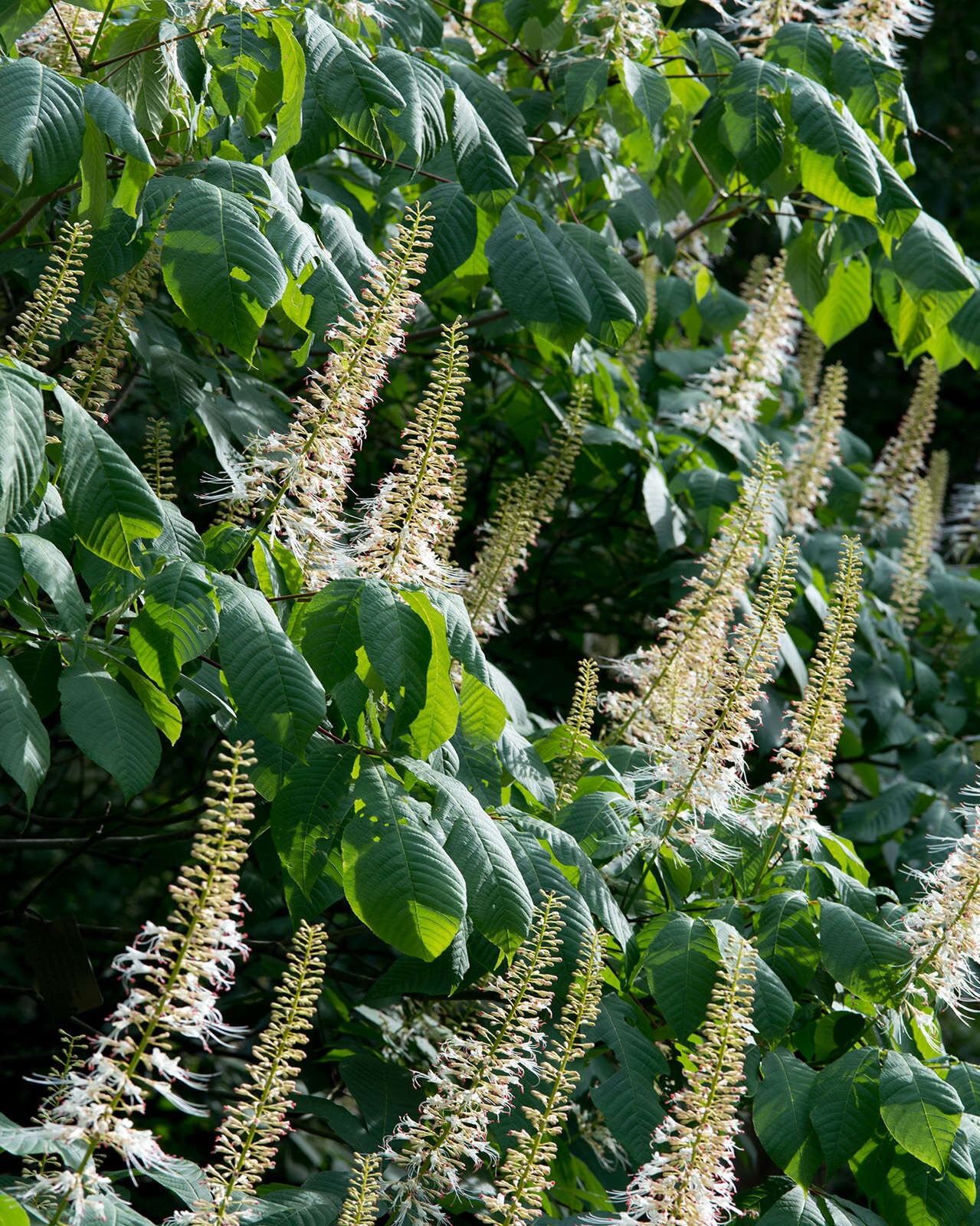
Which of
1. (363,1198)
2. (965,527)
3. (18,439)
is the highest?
(18,439)

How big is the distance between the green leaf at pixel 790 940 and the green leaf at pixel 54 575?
1.52 metres

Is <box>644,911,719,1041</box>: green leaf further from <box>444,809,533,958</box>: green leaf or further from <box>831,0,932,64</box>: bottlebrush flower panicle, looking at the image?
<box>831,0,932,64</box>: bottlebrush flower panicle

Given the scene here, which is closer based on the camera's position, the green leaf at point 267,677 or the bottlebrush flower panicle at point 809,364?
the green leaf at point 267,677

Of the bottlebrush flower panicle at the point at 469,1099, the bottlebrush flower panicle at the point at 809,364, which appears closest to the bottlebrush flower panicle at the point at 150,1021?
the bottlebrush flower panicle at the point at 469,1099

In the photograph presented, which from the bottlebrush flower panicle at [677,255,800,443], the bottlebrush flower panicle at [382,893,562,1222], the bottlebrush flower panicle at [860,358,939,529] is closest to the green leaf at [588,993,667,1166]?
the bottlebrush flower panicle at [382,893,562,1222]

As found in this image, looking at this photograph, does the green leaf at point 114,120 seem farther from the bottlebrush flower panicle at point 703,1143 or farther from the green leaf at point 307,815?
the bottlebrush flower panicle at point 703,1143

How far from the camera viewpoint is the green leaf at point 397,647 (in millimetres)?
1977

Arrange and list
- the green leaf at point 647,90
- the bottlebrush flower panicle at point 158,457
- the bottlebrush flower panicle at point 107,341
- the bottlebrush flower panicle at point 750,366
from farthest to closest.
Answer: the bottlebrush flower panicle at point 750,366, the green leaf at point 647,90, the bottlebrush flower panicle at point 158,457, the bottlebrush flower panicle at point 107,341

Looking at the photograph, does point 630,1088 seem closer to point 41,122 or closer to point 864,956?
point 864,956

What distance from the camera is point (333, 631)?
2039mm

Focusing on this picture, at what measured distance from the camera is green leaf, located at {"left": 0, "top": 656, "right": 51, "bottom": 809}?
1.90m

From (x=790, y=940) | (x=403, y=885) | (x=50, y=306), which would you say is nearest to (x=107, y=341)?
(x=50, y=306)

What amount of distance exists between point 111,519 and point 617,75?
7.43 ft

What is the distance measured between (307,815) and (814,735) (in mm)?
1287
